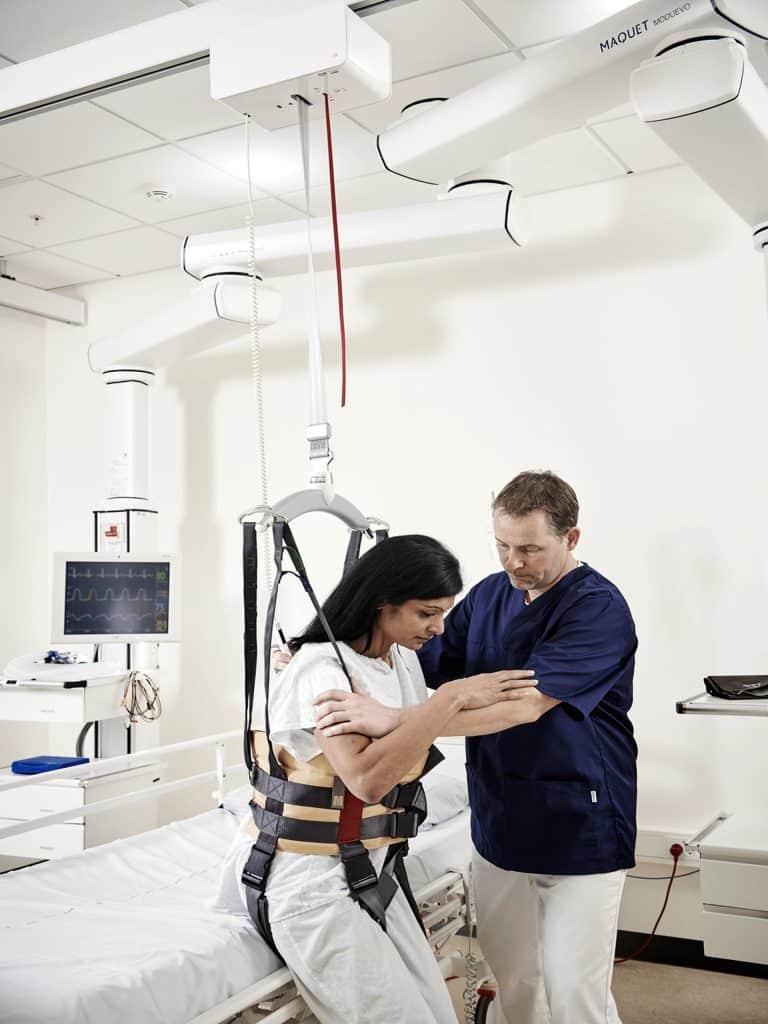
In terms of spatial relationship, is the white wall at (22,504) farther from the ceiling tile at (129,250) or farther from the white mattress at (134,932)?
the white mattress at (134,932)

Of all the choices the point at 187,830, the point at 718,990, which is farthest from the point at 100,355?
the point at 718,990

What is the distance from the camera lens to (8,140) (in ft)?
10.9

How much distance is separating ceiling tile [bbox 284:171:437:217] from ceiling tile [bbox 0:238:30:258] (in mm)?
1235

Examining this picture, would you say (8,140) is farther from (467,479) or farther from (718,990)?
(718,990)

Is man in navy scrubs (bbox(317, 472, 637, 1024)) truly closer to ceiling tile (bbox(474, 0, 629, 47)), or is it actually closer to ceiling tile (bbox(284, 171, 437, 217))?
ceiling tile (bbox(474, 0, 629, 47))

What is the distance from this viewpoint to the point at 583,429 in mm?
3838

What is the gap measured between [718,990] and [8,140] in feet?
11.5

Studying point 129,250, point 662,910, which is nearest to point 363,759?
point 662,910

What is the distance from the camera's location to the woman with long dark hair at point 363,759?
1826 millimetres

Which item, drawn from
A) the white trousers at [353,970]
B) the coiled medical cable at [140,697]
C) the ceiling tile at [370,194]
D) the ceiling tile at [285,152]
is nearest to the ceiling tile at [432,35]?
the ceiling tile at [285,152]

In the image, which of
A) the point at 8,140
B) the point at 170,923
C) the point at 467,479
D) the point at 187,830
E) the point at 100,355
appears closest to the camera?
the point at 170,923

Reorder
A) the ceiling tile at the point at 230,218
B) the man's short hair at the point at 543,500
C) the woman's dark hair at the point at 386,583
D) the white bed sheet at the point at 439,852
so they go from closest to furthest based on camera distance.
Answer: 1. the woman's dark hair at the point at 386,583
2. the man's short hair at the point at 543,500
3. the white bed sheet at the point at 439,852
4. the ceiling tile at the point at 230,218

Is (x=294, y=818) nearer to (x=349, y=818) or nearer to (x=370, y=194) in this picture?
(x=349, y=818)

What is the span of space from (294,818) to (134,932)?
18.5 inches
